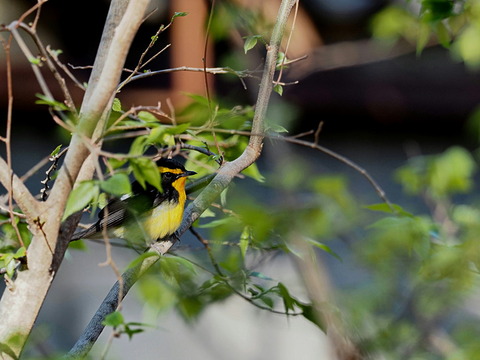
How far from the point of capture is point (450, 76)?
5.15 meters

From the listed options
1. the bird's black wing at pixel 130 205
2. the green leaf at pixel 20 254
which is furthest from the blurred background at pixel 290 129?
the green leaf at pixel 20 254

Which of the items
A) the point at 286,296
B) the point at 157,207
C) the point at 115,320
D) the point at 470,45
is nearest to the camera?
the point at 115,320

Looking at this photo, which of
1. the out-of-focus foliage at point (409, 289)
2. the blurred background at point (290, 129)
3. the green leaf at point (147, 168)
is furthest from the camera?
the blurred background at point (290, 129)

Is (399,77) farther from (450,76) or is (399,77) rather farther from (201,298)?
(201,298)

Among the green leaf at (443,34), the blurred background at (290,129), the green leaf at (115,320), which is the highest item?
the green leaf at (443,34)

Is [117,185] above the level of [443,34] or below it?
above

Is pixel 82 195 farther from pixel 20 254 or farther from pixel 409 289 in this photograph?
pixel 409 289

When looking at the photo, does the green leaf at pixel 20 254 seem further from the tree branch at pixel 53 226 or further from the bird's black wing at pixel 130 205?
the bird's black wing at pixel 130 205

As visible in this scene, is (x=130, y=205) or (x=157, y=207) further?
(x=157, y=207)

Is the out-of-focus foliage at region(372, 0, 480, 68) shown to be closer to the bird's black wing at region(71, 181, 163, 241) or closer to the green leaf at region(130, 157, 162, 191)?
the green leaf at region(130, 157, 162, 191)

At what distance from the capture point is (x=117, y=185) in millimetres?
1268

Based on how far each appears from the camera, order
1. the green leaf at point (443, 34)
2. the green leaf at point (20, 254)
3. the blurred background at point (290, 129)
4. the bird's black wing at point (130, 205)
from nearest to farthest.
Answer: the green leaf at point (20, 254) < the green leaf at point (443, 34) < the bird's black wing at point (130, 205) < the blurred background at point (290, 129)

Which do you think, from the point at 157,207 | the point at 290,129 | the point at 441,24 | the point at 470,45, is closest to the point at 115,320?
the point at 441,24

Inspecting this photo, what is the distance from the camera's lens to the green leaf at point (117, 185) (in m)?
1.25
